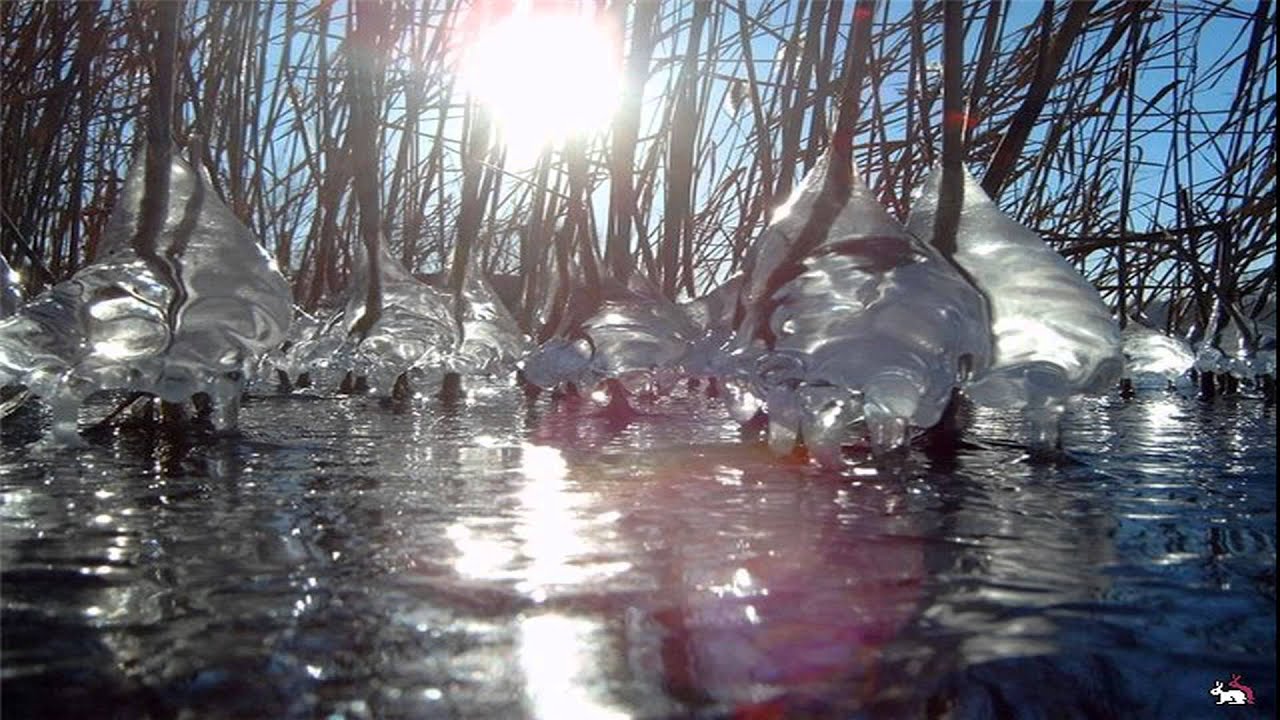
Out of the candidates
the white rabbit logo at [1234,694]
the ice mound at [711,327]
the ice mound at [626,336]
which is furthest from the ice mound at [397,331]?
the white rabbit logo at [1234,694]

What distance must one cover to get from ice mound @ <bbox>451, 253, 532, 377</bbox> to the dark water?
57.6 inches

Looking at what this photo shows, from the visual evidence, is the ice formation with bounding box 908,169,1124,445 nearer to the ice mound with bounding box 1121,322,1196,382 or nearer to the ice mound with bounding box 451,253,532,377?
the ice mound with bounding box 451,253,532,377

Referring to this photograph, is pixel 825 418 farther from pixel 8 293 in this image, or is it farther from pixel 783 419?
pixel 8 293

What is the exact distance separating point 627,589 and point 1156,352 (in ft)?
9.79

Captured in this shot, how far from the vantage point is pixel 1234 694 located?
20.9 inches

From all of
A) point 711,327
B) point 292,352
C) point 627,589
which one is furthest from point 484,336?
point 627,589

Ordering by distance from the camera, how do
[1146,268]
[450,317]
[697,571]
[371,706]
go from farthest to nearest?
1. [1146,268]
2. [450,317]
3. [697,571]
4. [371,706]

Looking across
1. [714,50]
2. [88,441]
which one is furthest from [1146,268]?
[88,441]

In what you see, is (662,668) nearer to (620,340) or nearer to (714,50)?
(620,340)

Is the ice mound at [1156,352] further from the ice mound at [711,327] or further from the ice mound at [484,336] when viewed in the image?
the ice mound at [484,336]

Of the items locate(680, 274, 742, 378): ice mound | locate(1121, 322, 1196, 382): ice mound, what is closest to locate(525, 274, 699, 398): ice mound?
locate(680, 274, 742, 378): ice mound

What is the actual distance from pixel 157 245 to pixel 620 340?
80 centimetres

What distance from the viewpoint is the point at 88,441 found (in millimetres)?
1349

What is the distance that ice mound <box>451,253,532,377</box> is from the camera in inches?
105
